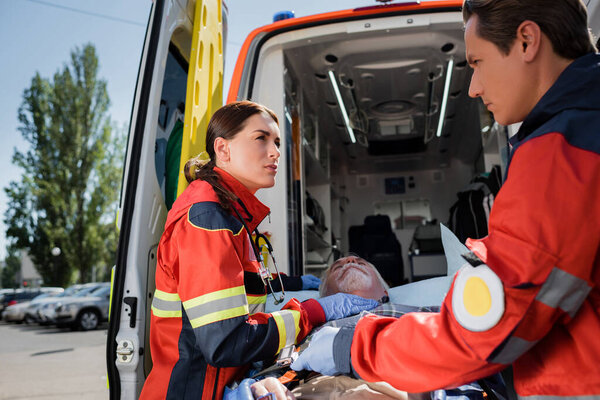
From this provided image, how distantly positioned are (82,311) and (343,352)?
13.8 meters

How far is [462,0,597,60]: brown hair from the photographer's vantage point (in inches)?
40.6

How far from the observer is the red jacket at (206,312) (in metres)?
1.50

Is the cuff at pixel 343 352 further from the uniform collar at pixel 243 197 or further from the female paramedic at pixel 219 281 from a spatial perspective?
the uniform collar at pixel 243 197

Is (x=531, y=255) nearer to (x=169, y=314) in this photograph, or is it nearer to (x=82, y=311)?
(x=169, y=314)

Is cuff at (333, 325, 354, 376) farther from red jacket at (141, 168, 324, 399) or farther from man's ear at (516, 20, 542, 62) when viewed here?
man's ear at (516, 20, 542, 62)

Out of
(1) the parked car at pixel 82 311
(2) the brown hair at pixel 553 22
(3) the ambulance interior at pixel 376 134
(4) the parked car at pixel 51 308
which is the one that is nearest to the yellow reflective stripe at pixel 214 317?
(2) the brown hair at pixel 553 22

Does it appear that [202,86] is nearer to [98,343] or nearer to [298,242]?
[298,242]

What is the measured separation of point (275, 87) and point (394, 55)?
1507 mm

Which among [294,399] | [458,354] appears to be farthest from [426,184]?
[458,354]

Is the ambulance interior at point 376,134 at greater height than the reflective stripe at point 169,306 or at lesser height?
greater

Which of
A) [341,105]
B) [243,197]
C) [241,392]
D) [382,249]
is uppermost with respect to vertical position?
[341,105]

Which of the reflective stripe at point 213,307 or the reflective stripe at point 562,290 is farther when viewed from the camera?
the reflective stripe at point 213,307

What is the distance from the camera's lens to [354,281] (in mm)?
2674

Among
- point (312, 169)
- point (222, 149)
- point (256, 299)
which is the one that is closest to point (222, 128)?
point (222, 149)
